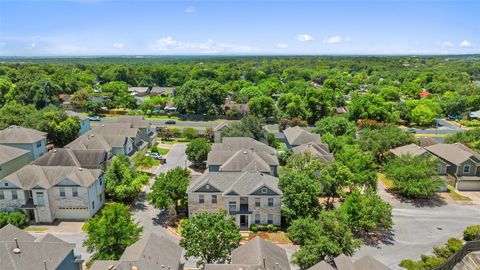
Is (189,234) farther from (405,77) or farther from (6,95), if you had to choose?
(405,77)

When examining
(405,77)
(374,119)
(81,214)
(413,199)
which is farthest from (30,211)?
(405,77)

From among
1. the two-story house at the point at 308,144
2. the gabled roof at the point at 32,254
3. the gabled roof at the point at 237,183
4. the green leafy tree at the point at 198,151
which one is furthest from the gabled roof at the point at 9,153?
the two-story house at the point at 308,144

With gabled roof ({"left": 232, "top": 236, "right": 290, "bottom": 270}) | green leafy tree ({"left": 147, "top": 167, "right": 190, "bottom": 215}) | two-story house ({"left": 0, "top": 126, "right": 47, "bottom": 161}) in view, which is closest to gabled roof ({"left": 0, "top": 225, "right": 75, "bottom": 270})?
gabled roof ({"left": 232, "top": 236, "right": 290, "bottom": 270})

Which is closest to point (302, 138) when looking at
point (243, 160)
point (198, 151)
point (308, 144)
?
point (308, 144)

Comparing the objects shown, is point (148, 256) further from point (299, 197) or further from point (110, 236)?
point (299, 197)

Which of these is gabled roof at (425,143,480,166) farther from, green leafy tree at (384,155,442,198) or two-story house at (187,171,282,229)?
two-story house at (187,171,282,229)
